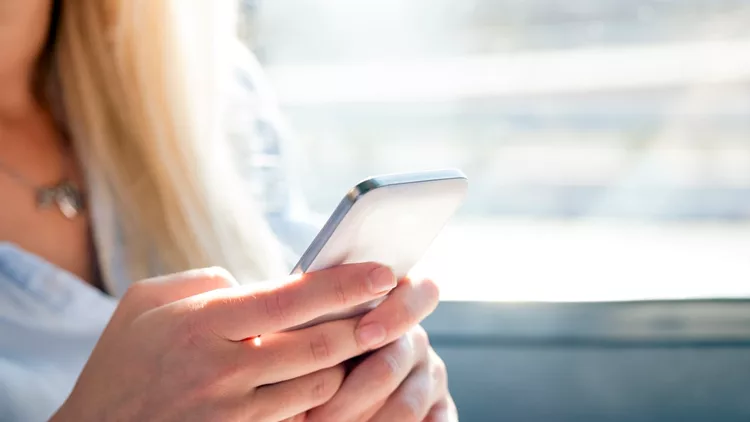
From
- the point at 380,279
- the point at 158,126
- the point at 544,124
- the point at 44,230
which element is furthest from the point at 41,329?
the point at 544,124

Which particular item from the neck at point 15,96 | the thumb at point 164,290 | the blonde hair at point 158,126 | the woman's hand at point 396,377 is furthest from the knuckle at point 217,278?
the neck at point 15,96

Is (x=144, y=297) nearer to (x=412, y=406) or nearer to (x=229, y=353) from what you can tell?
(x=229, y=353)

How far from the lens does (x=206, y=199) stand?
0.73m

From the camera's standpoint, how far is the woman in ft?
1.44

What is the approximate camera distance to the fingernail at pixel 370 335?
48 centimetres

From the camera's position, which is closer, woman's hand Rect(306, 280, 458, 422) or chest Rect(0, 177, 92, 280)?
woman's hand Rect(306, 280, 458, 422)

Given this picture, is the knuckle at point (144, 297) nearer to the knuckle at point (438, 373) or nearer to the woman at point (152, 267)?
the woman at point (152, 267)

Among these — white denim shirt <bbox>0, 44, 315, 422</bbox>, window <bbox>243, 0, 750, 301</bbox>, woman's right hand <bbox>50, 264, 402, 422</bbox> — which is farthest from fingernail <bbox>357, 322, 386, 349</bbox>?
window <bbox>243, 0, 750, 301</bbox>

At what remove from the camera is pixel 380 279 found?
43 cm

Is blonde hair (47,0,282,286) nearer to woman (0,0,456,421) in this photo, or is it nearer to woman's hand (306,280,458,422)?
woman (0,0,456,421)

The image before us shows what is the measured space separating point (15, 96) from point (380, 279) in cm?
50

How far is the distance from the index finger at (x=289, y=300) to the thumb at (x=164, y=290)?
0.06 m

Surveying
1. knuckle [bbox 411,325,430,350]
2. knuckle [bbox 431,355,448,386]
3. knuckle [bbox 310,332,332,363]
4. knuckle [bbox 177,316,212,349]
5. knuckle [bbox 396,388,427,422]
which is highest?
knuckle [bbox 177,316,212,349]

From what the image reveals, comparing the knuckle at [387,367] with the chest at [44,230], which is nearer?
the knuckle at [387,367]
